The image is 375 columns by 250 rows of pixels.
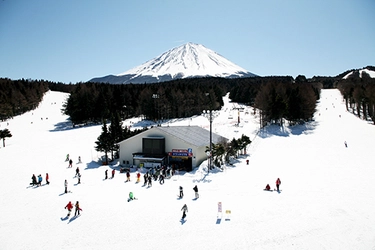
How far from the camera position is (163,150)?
3150cm

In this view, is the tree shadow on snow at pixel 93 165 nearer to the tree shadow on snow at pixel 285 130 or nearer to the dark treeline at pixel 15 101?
the tree shadow on snow at pixel 285 130

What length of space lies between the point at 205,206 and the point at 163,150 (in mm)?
14390

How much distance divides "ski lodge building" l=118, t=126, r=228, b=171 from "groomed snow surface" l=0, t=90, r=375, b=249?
7.48 ft

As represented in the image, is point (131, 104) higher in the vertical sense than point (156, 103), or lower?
lower

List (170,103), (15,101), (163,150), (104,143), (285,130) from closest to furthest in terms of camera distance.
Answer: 1. (163,150)
2. (104,143)
3. (285,130)
4. (170,103)
5. (15,101)

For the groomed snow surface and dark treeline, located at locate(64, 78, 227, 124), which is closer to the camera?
the groomed snow surface

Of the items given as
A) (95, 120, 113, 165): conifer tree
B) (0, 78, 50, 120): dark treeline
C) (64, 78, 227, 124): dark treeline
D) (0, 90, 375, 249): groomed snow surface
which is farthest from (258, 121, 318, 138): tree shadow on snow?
(0, 78, 50, 120): dark treeline

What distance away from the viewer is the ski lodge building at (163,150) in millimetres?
30406

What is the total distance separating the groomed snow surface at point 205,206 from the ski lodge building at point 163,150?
7.48ft

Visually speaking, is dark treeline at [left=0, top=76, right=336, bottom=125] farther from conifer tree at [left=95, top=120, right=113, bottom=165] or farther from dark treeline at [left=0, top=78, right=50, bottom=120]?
conifer tree at [left=95, top=120, right=113, bottom=165]

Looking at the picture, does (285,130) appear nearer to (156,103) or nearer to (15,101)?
(156,103)

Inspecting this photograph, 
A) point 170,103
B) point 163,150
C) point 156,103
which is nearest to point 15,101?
point 156,103

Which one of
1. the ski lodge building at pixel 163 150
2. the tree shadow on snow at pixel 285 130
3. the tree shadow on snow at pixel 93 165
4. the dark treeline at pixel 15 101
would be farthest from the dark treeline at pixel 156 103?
the tree shadow on snow at pixel 93 165

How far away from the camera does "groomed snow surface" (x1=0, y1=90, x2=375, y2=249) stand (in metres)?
13.7
